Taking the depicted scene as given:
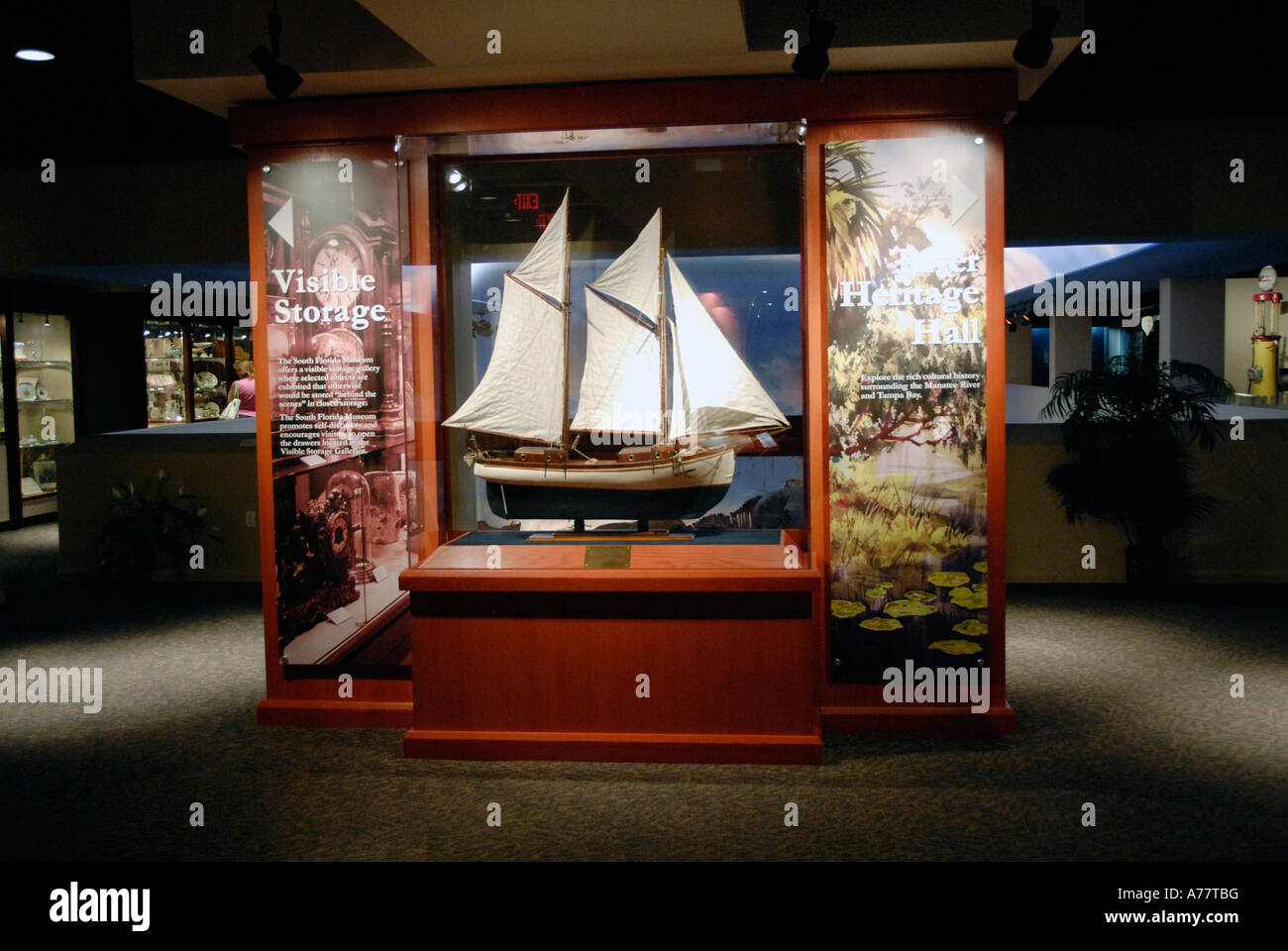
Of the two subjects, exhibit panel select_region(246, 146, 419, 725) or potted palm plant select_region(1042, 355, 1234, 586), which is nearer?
exhibit panel select_region(246, 146, 419, 725)

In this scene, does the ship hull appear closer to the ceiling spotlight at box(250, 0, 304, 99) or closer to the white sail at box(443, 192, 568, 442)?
the white sail at box(443, 192, 568, 442)

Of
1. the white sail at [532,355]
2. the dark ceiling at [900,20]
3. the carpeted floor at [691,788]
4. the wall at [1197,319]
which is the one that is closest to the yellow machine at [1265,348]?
the wall at [1197,319]

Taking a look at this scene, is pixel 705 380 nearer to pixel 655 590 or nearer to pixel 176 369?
pixel 655 590

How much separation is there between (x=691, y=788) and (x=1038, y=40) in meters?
3.20

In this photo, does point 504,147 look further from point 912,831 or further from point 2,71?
point 912,831

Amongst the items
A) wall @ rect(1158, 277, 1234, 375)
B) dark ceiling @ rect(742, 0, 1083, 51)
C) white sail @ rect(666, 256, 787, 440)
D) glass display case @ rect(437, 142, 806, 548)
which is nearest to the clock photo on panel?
glass display case @ rect(437, 142, 806, 548)

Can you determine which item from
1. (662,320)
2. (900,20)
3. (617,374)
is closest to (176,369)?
(617,374)

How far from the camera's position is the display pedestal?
4.13 metres

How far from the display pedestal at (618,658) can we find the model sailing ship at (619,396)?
393 millimetres

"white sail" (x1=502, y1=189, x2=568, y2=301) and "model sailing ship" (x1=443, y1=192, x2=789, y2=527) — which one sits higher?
"white sail" (x1=502, y1=189, x2=568, y2=301)

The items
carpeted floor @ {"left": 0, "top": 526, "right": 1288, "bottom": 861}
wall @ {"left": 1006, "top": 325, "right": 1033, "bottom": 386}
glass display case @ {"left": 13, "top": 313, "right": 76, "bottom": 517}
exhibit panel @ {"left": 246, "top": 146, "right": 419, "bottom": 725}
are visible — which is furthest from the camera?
glass display case @ {"left": 13, "top": 313, "right": 76, "bottom": 517}

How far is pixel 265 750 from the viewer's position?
4383mm

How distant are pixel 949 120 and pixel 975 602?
2.15m

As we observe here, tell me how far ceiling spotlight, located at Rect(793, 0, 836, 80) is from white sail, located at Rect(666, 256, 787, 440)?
3.53ft
